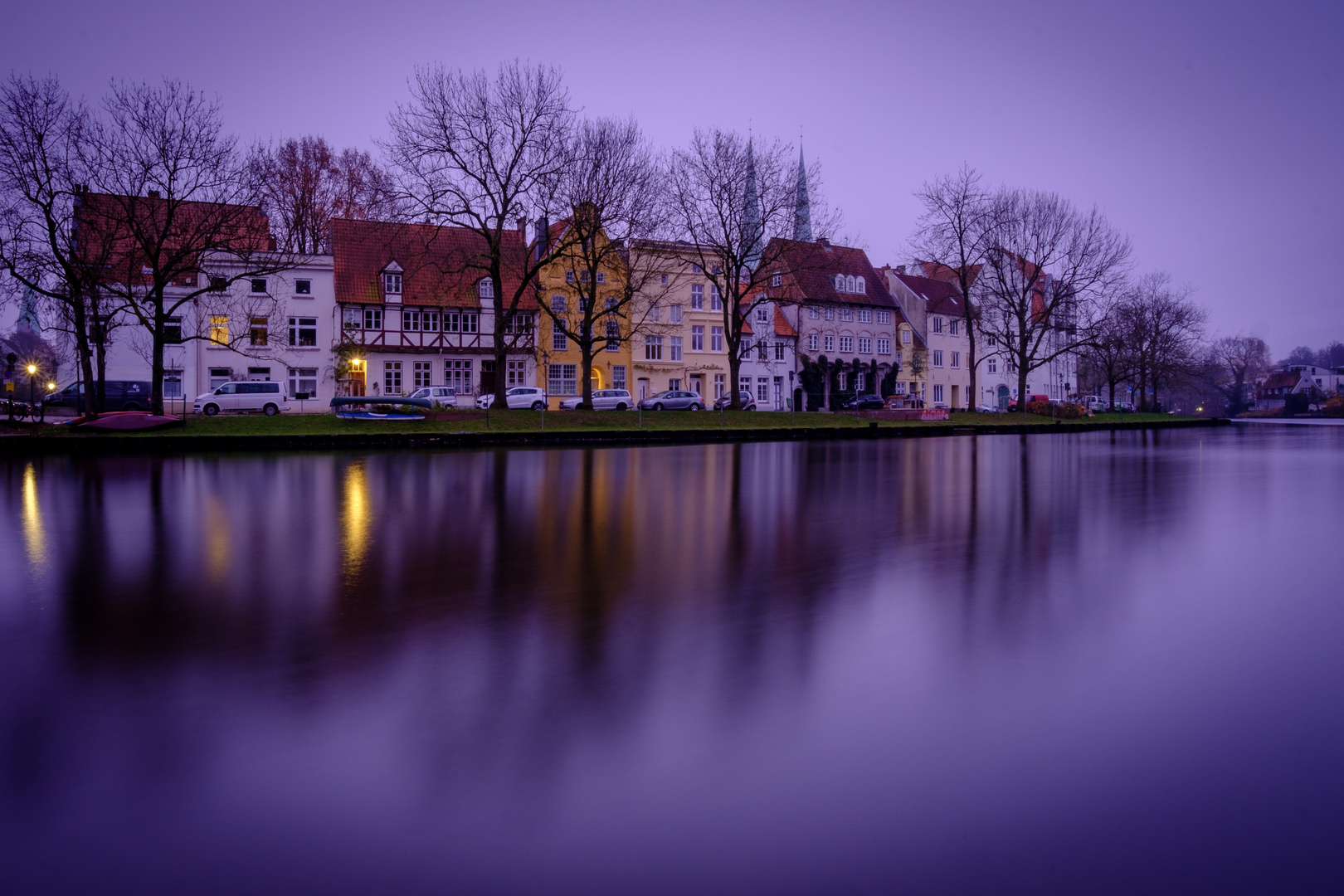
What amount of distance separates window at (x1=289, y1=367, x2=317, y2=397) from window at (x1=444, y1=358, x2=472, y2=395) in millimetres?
7427

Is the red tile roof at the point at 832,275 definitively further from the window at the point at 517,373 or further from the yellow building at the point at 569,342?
the window at the point at 517,373

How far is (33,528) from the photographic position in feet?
37.1

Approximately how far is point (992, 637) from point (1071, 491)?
11.0 meters

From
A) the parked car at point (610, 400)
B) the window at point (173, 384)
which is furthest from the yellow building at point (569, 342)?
the window at point (173, 384)

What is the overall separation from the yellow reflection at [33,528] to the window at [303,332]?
120 feet

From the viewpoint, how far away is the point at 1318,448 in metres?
32.8

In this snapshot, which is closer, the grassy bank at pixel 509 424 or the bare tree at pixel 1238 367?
the grassy bank at pixel 509 424

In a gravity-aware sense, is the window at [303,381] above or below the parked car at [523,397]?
above

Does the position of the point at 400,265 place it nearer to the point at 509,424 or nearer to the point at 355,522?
the point at 509,424

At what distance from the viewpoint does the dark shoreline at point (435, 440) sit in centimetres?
2742

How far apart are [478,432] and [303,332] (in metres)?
25.2

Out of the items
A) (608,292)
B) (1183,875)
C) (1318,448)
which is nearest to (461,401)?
(608,292)

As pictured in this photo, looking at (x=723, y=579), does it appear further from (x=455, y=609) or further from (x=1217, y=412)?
(x=1217, y=412)

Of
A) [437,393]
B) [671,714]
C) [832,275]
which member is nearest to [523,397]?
[437,393]
